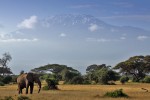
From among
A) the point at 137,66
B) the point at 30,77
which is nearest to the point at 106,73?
the point at 137,66

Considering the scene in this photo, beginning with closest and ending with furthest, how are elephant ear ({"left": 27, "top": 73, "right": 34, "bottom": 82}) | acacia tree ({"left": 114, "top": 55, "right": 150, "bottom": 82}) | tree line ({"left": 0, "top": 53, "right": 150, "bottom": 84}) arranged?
1. elephant ear ({"left": 27, "top": 73, "right": 34, "bottom": 82})
2. tree line ({"left": 0, "top": 53, "right": 150, "bottom": 84})
3. acacia tree ({"left": 114, "top": 55, "right": 150, "bottom": 82})

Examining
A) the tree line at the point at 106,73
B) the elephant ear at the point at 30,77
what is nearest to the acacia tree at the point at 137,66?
the tree line at the point at 106,73

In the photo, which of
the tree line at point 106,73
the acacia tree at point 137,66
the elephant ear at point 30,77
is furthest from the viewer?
the acacia tree at point 137,66

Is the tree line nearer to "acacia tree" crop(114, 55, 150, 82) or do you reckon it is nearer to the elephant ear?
"acacia tree" crop(114, 55, 150, 82)

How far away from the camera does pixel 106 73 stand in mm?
73812

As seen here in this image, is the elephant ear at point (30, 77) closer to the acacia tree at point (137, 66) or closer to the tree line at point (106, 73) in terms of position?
the tree line at point (106, 73)

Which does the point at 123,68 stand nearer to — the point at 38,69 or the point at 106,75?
the point at 106,75

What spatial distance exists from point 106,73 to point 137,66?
20.5m

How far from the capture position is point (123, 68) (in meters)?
93.9

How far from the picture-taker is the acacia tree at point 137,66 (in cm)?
9238

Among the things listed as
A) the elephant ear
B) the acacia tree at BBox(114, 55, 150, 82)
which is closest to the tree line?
the acacia tree at BBox(114, 55, 150, 82)

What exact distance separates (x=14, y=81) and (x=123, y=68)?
25640 mm

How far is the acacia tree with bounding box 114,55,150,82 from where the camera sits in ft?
303

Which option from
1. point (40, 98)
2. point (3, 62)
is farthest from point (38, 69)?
point (40, 98)
